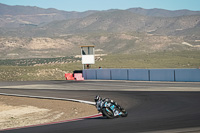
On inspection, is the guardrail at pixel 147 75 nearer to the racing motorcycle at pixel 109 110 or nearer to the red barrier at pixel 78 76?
the red barrier at pixel 78 76

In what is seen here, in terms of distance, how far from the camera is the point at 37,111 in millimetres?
21062

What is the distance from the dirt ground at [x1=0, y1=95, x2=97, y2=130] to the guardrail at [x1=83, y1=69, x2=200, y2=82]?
633 inches

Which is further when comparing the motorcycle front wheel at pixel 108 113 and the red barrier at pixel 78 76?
the red barrier at pixel 78 76

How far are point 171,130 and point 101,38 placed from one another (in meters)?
163

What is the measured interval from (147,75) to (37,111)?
69.0 feet

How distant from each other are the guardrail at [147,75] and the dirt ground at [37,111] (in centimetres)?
1607

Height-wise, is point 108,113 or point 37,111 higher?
point 108,113

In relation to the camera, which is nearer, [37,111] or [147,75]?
[37,111]

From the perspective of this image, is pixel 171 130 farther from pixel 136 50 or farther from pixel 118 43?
pixel 118 43

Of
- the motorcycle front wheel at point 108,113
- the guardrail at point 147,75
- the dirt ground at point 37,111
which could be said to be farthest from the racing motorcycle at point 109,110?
the guardrail at point 147,75

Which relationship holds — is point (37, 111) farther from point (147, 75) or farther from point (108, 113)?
point (147, 75)

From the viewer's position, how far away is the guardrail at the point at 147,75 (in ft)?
120

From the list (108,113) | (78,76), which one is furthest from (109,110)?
(78,76)

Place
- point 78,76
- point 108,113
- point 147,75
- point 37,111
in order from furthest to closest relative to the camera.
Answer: point 78,76, point 147,75, point 37,111, point 108,113
